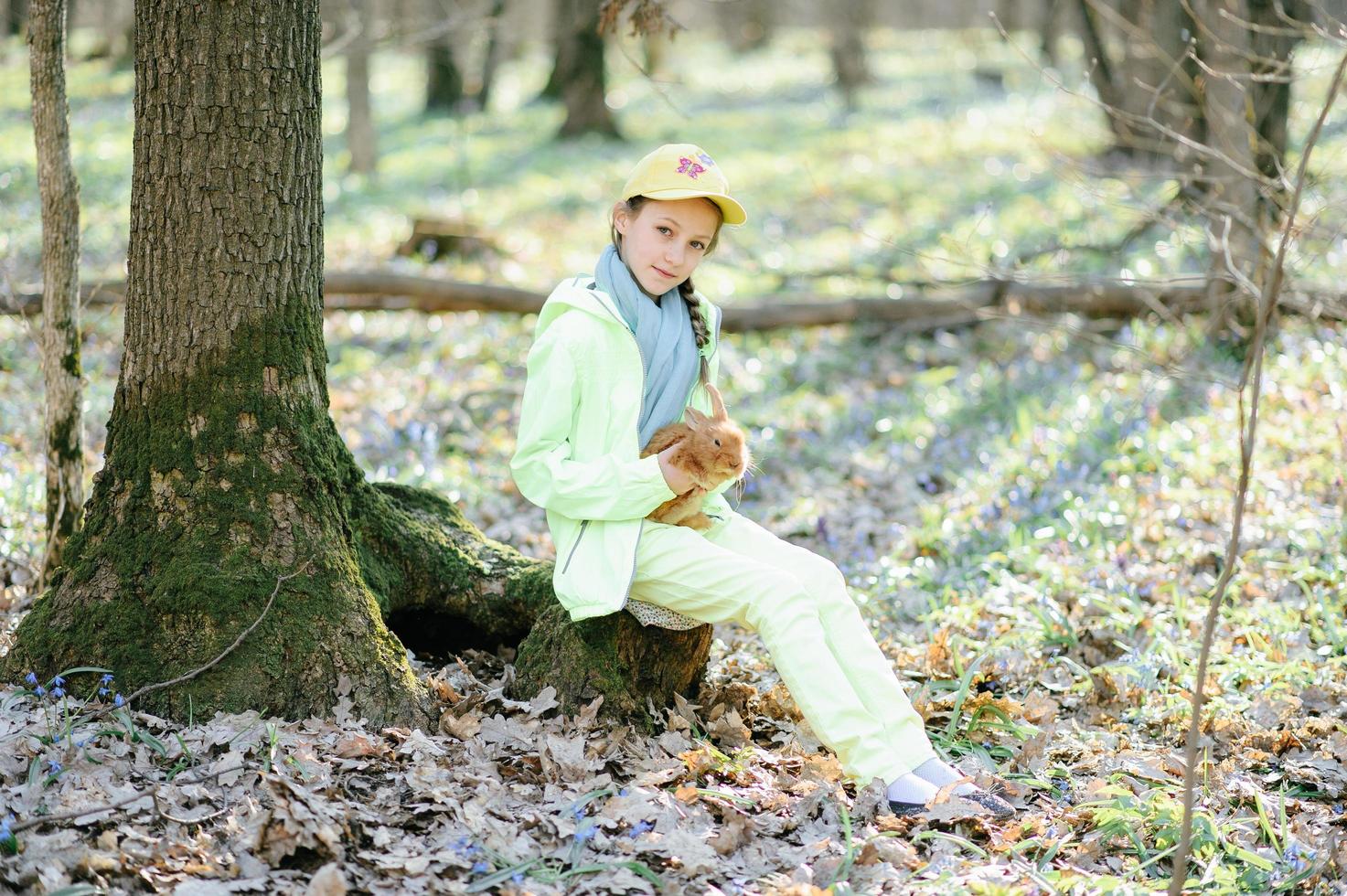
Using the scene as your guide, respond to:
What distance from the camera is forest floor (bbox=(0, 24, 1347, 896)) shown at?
3.04 metres

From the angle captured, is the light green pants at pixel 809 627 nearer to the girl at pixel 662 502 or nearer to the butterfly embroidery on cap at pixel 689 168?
the girl at pixel 662 502

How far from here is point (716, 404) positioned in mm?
3844

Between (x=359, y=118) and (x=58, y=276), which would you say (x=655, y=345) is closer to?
(x=58, y=276)

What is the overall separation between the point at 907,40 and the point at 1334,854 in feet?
118

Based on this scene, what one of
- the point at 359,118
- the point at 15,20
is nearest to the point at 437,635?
the point at 359,118

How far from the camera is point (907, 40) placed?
118 feet

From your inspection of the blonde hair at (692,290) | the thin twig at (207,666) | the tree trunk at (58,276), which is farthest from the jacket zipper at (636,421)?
the tree trunk at (58,276)

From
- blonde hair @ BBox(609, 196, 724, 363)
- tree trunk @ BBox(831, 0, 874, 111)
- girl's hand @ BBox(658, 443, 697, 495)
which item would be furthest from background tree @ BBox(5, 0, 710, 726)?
tree trunk @ BBox(831, 0, 874, 111)

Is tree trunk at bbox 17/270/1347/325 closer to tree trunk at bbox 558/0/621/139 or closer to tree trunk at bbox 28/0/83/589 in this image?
tree trunk at bbox 28/0/83/589

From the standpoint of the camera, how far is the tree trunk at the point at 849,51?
23.2 metres

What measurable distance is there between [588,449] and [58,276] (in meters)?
2.24

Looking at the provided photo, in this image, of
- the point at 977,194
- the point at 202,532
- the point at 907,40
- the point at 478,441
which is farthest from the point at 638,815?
the point at 907,40

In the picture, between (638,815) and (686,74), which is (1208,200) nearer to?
(638,815)

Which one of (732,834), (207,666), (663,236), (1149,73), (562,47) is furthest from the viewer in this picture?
(562,47)
